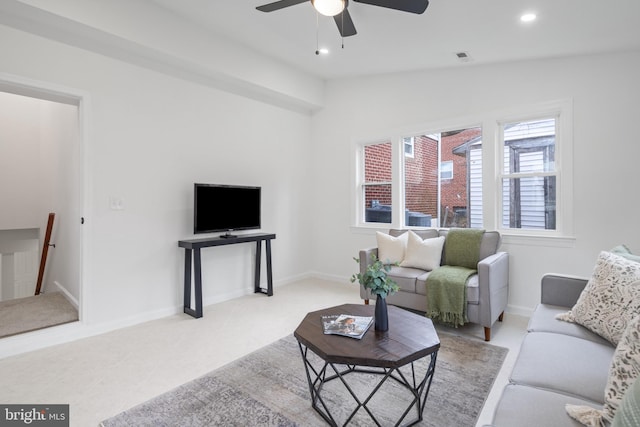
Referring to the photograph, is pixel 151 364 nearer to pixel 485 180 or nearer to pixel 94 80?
pixel 94 80

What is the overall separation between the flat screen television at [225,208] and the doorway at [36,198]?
135 cm

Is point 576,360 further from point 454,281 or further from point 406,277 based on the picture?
point 406,277

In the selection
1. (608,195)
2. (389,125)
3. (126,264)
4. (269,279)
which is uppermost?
(389,125)

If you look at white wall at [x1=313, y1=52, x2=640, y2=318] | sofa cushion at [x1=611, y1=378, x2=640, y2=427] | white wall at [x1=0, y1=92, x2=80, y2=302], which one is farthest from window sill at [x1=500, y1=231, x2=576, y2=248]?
white wall at [x1=0, y1=92, x2=80, y2=302]

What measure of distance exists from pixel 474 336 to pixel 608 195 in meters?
1.84

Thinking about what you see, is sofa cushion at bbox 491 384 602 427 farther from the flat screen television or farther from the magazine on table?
the flat screen television

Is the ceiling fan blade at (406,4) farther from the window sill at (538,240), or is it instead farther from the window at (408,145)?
the window sill at (538,240)

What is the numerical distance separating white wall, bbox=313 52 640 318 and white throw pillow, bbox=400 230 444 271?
771 millimetres

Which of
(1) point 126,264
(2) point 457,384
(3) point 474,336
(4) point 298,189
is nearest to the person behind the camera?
(2) point 457,384

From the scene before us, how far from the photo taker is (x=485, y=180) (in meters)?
3.84

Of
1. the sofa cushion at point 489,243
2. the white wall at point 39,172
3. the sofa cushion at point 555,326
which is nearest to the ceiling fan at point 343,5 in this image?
the sofa cushion at point 555,326

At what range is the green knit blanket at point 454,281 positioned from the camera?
3033 mm

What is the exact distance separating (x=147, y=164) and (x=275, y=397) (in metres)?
2.67

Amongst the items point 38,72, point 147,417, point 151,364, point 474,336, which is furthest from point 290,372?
point 38,72
